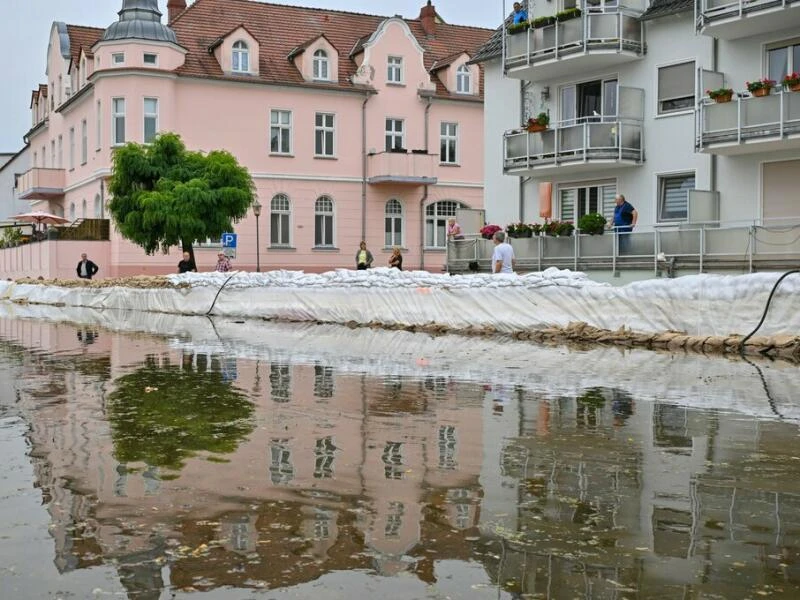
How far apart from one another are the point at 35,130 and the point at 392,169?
26184 millimetres

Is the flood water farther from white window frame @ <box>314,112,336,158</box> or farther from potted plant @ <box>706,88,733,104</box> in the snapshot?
white window frame @ <box>314,112,336,158</box>

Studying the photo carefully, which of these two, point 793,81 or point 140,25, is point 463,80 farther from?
point 793,81

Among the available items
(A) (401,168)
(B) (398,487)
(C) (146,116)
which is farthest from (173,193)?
(B) (398,487)

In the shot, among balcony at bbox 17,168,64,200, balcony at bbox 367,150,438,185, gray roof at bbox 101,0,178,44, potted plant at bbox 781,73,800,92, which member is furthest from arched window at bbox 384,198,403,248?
potted plant at bbox 781,73,800,92

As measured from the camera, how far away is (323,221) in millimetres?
50344

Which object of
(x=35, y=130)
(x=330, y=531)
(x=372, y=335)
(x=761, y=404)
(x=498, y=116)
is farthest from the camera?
(x=35, y=130)

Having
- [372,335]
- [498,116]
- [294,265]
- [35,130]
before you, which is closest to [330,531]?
[372,335]

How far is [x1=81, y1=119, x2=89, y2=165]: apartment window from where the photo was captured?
51219 mm

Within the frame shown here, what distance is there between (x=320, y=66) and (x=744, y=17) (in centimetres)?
2730

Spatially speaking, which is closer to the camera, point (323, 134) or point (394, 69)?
point (323, 134)

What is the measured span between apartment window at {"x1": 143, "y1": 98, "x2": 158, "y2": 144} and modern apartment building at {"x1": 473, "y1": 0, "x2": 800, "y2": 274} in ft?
54.6

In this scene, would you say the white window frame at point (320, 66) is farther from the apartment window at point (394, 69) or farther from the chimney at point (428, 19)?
the chimney at point (428, 19)

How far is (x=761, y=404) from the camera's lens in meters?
10.7

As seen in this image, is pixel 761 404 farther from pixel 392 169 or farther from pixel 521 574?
pixel 392 169
